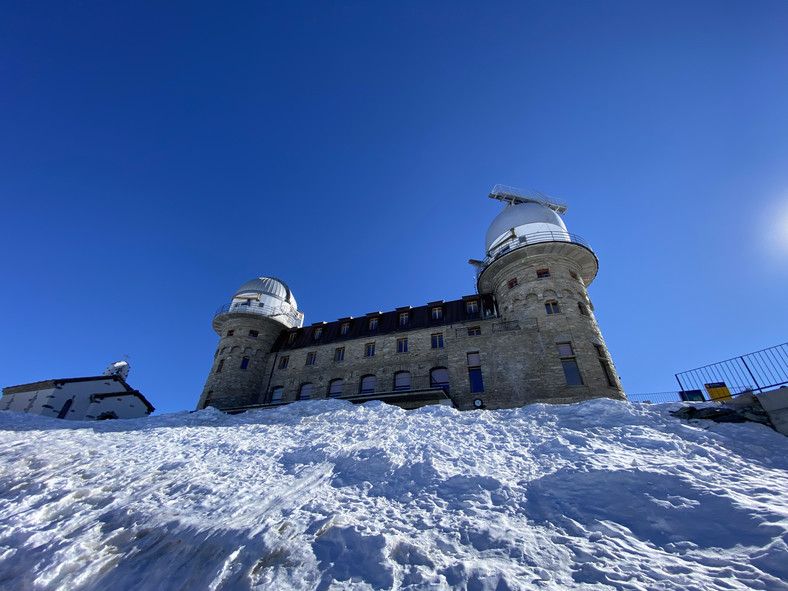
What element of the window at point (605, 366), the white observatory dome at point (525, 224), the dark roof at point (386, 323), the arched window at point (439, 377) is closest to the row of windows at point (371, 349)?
the dark roof at point (386, 323)

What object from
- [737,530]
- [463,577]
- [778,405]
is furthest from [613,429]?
[463,577]

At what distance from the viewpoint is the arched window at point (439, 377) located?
2095 cm

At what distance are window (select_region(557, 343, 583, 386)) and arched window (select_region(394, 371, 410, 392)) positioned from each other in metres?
9.06

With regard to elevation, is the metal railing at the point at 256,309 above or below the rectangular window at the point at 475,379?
above

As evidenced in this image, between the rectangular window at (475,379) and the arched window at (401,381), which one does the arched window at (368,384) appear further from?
the rectangular window at (475,379)

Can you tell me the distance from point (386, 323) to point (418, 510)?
19706mm

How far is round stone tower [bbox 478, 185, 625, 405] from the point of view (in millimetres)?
17109

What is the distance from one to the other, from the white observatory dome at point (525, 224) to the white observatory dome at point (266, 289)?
17997 millimetres

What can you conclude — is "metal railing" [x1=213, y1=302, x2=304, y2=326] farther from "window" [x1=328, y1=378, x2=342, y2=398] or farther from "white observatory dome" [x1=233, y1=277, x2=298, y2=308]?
"window" [x1=328, y1=378, x2=342, y2=398]

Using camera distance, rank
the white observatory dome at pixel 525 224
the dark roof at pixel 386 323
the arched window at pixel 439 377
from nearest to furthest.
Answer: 1. the arched window at pixel 439 377
2. the white observatory dome at pixel 525 224
3. the dark roof at pixel 386 323

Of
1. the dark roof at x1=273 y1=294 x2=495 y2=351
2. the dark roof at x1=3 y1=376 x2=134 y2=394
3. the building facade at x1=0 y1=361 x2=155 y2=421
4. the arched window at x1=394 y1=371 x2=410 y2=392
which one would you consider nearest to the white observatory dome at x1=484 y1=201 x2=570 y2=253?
the dark roof at x1=273 y1=294 x2=495 y2=351

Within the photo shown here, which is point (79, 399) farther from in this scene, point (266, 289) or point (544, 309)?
point (544, 309)

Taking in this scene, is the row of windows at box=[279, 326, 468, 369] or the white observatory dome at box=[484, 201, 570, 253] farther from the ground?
the white observatory dome at box=[484, 201, 570, 253]

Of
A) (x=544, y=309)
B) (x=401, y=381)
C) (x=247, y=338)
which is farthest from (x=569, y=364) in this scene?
(x=247, y=338)
